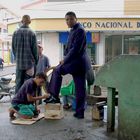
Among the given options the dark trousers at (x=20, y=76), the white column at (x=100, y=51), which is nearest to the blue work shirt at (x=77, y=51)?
the dark trousers at (x=20, y=76)

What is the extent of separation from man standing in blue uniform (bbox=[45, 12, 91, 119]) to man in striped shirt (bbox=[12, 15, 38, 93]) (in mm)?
1088

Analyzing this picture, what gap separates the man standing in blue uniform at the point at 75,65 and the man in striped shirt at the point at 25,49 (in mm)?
1088

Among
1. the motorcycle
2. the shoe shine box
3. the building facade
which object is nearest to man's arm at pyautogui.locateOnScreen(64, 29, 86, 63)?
the shoe shine box

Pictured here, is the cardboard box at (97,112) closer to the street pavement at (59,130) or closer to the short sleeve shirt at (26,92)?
the street pavement at (59,130)

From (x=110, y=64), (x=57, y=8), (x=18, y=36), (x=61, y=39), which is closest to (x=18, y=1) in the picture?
(x=57, y=8)

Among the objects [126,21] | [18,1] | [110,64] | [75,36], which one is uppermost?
[18,1]

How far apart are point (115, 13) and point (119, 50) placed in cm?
299

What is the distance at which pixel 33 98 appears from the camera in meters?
6.96

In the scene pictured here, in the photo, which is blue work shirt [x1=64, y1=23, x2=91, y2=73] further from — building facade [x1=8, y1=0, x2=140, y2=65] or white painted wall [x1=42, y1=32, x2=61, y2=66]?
white painted wall [x1=42, y1=32, x2=61, y2=66]

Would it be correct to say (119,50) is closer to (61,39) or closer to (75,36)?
(61,39)

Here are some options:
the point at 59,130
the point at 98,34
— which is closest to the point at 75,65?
the point at 59,130

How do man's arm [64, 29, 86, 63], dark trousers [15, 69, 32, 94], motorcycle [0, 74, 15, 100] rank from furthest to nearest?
motorcycle [0, 74, 15, 100] < dark trousers [15, 69, 32, 94] < man's arm [64, 29, 86, 63]

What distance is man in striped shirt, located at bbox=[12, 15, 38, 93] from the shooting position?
7977 mm

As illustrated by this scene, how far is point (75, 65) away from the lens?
6918mm
